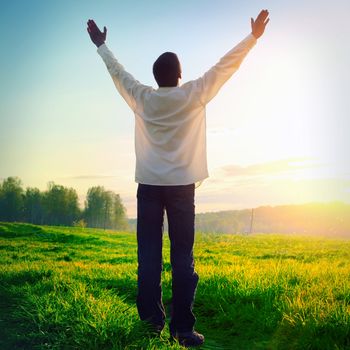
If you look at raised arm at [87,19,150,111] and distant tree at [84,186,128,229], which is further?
distant tree at [84,186,128,229]

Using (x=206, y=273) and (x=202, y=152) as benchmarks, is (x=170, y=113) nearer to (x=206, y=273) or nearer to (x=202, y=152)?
(x=202, y=152)

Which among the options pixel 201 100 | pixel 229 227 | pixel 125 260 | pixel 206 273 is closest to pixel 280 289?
pixel 206 273

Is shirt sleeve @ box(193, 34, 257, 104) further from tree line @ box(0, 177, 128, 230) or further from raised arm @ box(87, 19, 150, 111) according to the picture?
tree line @ box(0, 177, 128, 230)

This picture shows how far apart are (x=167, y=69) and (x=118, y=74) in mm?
647

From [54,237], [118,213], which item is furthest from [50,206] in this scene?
[54,237]

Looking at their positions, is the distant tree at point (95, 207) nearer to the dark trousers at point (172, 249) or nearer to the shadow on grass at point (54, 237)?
the shadow on grass at point (54, 237)

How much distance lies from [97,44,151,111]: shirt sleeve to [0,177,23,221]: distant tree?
99054 millimetres

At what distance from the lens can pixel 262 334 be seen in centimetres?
490

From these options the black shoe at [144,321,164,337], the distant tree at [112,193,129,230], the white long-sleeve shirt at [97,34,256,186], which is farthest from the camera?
the distant tree at [112,193,129,230]

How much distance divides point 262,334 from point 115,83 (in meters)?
3.34

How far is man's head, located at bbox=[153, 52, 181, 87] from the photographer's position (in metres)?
4.49

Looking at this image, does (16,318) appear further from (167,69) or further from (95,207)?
(95,207)

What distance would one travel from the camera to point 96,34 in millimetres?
5086

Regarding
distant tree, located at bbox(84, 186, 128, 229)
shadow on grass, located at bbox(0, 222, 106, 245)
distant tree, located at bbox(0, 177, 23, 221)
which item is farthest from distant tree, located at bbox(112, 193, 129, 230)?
shadow on grass, located at bbox(0, 222, 106, 245)
